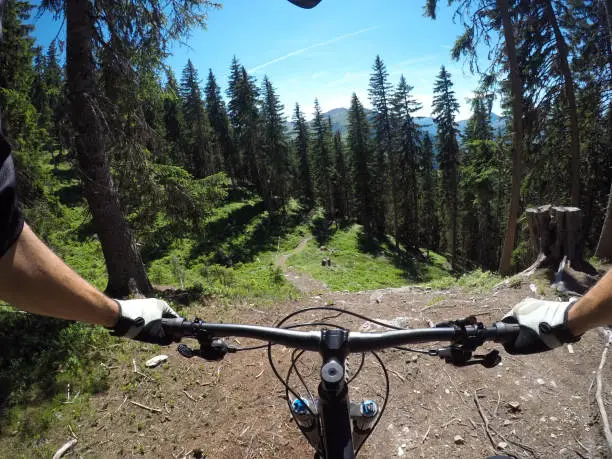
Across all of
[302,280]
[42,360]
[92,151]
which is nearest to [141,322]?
[42,360]

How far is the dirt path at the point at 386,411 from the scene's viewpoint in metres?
3.84

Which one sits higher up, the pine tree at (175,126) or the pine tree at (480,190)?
the pine tree at (175,126)

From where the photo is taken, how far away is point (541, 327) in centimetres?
173

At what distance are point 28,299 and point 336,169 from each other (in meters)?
50.8

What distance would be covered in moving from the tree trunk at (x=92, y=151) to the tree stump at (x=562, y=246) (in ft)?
31.7

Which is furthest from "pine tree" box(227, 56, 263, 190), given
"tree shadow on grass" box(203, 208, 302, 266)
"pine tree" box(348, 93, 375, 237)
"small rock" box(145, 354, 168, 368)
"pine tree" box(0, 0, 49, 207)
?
"small rock" box(145, 354, 168, 368)

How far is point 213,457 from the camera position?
156 inches

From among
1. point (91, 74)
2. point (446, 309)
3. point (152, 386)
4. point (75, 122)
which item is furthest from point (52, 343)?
point (446, 309)

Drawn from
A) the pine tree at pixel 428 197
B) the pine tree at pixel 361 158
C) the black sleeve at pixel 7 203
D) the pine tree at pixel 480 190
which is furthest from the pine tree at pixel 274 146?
the black sleeve at pixel 7 203

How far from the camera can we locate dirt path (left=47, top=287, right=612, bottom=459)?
3.84 m

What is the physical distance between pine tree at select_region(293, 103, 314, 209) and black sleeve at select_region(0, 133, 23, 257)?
49099 millimetres

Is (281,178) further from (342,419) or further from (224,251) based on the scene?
(342,419)

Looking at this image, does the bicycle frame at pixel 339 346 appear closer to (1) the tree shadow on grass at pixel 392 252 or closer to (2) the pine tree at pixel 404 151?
(1) the tree shadow on grass at pixel 392 252

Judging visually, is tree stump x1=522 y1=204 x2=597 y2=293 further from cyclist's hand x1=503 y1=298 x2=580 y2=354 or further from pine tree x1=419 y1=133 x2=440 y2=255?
pine tree x1=419 y1=133 x2=440 y2=255
